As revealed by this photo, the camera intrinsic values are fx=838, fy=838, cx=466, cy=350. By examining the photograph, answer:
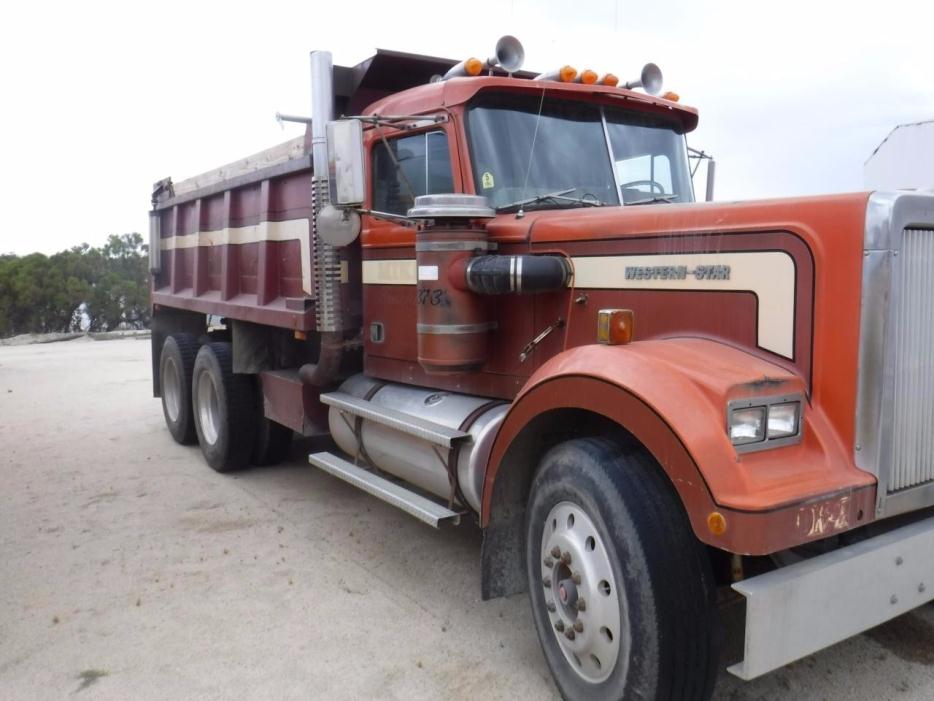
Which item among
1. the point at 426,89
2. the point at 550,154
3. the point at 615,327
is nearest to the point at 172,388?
the point at 426,89

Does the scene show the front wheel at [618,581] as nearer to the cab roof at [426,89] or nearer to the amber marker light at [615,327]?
the amber marker light at [615,327]

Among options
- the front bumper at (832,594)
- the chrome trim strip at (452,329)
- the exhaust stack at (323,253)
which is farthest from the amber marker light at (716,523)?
the exhaust stack at (323,253)

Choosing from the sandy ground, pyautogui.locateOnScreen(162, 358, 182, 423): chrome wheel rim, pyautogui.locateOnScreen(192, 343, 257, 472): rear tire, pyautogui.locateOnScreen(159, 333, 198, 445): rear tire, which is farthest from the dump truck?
pyautogui.locateOnScreen(162, 358, 182, 423): chrome wheel rim

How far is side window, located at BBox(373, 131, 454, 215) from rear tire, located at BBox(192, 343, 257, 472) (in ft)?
8.48

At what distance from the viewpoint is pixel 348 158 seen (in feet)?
13.2

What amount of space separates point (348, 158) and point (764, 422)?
7.64 feet

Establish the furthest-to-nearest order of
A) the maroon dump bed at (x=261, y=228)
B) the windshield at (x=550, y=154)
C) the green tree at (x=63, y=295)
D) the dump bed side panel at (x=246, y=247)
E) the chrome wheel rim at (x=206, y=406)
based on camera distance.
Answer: the green tree at (x=63, y=295) < the chrome wheel rim at (x=206, y=406) < the dump bed side panel at (x=246, y=247) < the maroon dump bed at (x=261, y=228) < the windshield at (x=550, y=154)

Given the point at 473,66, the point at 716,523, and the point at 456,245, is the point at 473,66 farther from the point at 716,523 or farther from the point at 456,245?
the point at 716,523

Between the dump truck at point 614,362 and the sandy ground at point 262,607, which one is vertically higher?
A: the dump truck at point 614,362

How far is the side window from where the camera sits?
4387 mm

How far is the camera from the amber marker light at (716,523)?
2521mm

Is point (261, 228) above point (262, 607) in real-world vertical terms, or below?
above

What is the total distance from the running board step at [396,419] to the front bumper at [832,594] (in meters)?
1.82

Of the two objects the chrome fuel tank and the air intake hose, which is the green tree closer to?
the chrome fuel tank
